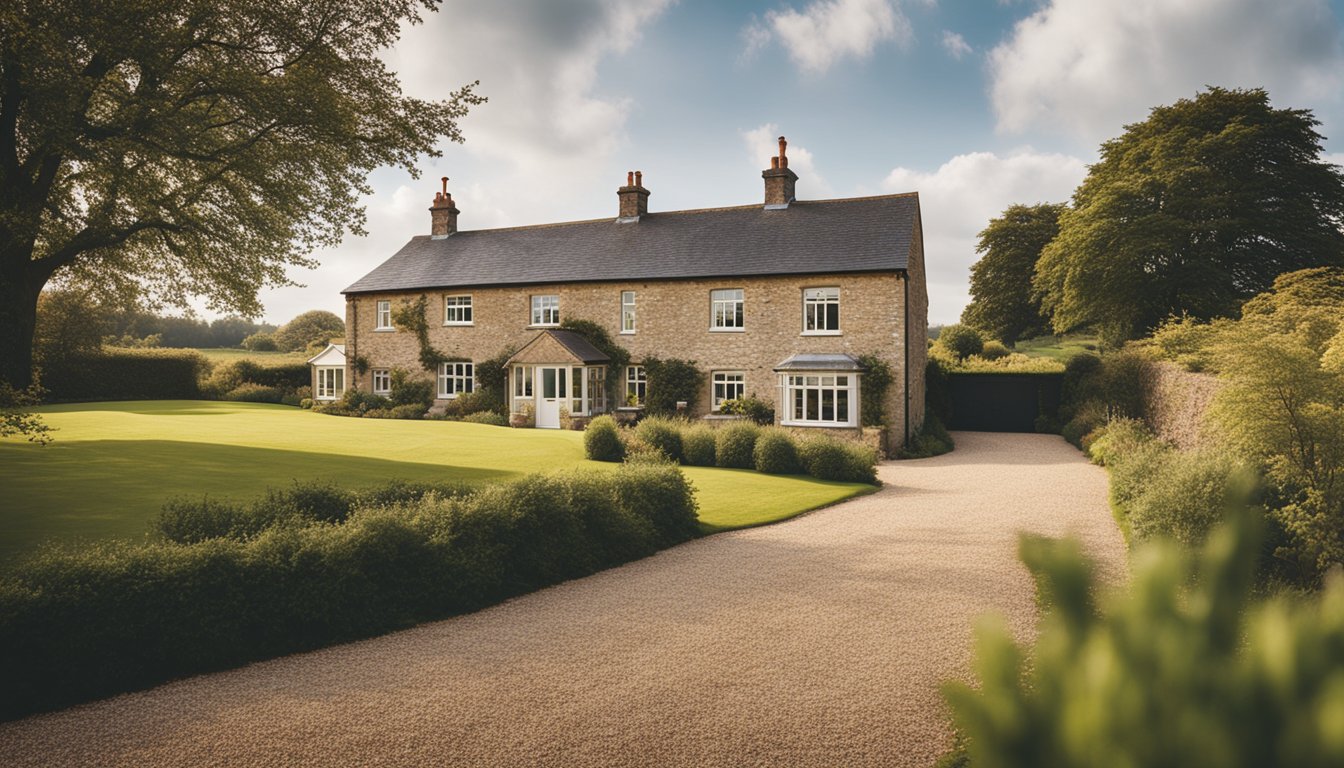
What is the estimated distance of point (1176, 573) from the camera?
890mm

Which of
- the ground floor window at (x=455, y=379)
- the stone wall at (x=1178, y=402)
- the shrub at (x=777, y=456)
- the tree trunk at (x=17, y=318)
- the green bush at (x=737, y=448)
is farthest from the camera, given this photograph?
the ground floor window at (x=455, y=379)

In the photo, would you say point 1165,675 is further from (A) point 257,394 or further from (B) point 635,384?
(A) point 257,394

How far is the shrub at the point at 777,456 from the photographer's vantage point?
18047 millimetres

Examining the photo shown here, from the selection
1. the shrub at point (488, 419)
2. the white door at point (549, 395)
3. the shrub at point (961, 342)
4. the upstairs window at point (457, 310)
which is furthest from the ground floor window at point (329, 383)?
the shrub at point (961, 342)

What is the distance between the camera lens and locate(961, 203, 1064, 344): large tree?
45750 millimetres

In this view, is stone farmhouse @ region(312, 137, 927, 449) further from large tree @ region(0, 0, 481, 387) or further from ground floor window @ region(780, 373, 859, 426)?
large tree @ region(0, 0, 481, 387)

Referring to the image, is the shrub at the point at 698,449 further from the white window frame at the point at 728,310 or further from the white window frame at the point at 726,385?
the white window frame at the point at 728,310

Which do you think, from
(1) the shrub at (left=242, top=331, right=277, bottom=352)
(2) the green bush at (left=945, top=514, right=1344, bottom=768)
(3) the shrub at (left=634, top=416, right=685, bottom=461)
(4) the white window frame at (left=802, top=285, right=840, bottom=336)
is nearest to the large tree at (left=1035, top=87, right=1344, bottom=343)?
(4) the white window frame at (left=802, top=285, right=840, bottom=336)

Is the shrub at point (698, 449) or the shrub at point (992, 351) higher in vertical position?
the shrub at point (992, 351)

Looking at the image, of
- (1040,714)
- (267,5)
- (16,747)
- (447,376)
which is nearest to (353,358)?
(447,376)

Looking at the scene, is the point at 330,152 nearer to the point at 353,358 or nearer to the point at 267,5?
the point at 267,5

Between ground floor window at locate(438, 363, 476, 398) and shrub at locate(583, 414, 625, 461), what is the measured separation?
14.7m

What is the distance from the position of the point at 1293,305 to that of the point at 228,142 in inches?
820

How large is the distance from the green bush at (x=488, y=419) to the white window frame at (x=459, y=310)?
15.2 ft
